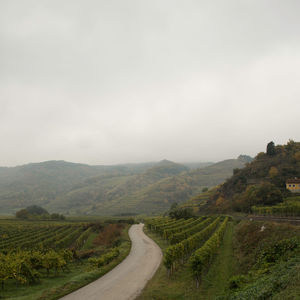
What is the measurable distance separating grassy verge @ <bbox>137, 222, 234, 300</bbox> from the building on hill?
64017 millimetres

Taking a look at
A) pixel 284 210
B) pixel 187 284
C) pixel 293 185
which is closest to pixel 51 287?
pixel 187 284

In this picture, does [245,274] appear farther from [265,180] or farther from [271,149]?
[271,149]

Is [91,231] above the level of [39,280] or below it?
below

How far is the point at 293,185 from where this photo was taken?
84.1 m

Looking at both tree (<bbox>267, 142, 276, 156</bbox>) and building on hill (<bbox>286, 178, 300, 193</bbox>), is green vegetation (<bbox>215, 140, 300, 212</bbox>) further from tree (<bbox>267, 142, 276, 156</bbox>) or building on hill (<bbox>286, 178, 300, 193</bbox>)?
building on hill (<bbox>286, 178, 300, 193</bbox>)

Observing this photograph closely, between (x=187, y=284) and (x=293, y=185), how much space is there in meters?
77.9

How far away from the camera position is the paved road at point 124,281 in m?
22.3

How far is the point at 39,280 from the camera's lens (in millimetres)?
29391

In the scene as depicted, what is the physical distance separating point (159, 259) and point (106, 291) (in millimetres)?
17115

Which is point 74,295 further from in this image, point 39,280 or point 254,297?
point 254,297

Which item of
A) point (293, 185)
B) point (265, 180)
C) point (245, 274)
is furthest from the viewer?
point (265, 180)

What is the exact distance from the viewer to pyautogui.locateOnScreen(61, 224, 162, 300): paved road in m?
22.3

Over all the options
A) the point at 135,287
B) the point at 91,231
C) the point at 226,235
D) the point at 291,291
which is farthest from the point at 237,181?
the point at 291,291

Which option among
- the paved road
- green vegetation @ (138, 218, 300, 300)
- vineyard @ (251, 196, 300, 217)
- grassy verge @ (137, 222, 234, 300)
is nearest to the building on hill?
vineyard @ (251, 196, 300, 217)
